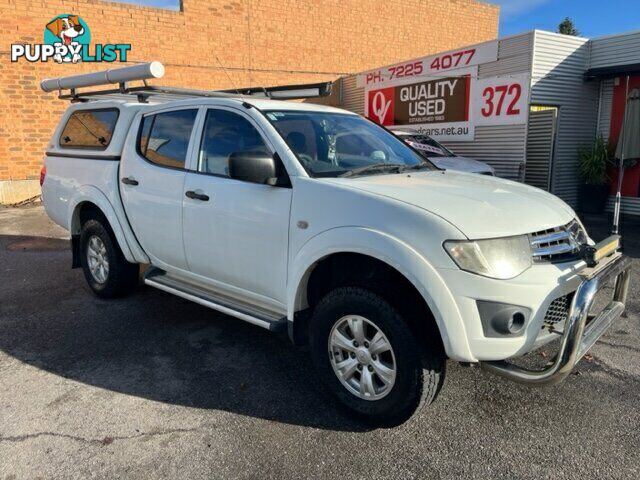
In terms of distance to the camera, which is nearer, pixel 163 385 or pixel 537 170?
pixel 163 385

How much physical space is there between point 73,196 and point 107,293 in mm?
1057

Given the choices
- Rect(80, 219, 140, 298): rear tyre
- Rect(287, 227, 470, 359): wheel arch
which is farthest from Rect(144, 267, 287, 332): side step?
Rect(80, 219, 140, 298): rear tyre

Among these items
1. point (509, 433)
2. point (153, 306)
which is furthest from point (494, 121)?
point (509, 433)

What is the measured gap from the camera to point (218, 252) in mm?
3852

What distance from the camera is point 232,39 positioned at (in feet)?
48.5

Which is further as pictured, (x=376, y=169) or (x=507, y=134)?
(x=507, y=134)

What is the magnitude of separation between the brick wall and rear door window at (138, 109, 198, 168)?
9540 mm

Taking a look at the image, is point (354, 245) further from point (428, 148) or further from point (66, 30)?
point (66, 30)

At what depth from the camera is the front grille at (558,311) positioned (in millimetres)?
2869

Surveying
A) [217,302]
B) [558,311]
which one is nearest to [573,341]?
[558,311]

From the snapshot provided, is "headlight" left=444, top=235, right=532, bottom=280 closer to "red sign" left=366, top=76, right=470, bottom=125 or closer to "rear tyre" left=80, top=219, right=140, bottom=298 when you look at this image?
"rear tyre" left=80, top=219, right=140, bottom=298

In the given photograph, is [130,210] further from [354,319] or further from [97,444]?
[354,319]

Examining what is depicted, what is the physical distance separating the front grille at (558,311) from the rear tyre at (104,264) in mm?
3905

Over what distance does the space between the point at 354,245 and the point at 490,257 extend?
728 millimetres
